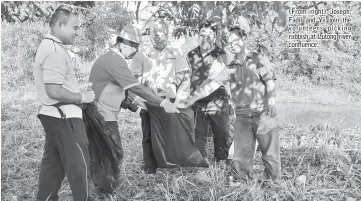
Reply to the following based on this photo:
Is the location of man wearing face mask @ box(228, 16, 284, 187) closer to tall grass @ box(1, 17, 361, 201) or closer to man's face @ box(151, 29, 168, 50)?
tall grass @ box(1, 17, 361, 201)

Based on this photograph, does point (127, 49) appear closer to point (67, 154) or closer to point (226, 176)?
point (67, 154)

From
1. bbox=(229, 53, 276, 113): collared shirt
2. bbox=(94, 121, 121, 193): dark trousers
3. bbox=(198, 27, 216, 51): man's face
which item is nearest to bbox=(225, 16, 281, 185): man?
bbox=(229, 53, 276, 113): collared shirt

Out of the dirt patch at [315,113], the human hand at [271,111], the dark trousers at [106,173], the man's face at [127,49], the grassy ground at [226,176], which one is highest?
the man's face at [127,49]

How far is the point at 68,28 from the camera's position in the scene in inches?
102

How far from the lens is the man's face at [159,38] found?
12.1ft

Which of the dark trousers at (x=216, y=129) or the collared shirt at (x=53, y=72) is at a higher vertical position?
the collared shirt at (x=53, y=72)

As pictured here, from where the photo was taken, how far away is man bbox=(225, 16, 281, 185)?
10.3 feet

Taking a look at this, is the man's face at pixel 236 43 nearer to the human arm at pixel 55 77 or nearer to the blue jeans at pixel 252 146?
the blue jeans at pixel 252 146

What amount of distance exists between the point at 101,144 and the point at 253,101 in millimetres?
1335

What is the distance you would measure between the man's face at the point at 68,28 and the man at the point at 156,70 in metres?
1.19

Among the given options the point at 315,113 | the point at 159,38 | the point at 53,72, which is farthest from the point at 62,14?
the point at 315,113

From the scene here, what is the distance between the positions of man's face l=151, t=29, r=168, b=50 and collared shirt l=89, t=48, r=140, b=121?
72cm

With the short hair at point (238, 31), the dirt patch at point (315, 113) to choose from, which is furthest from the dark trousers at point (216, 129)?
the dirt patch at point (315, 113)

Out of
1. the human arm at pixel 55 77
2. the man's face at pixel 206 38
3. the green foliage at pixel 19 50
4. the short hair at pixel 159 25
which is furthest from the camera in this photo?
the green foliage at pixel 19 50
